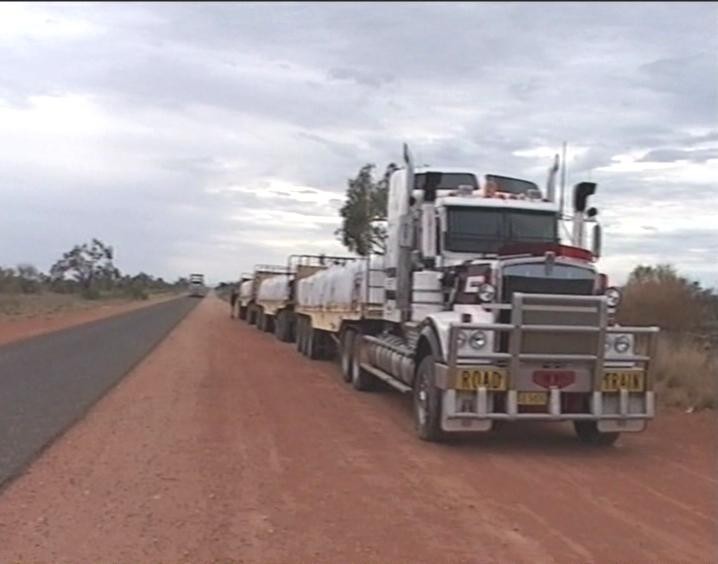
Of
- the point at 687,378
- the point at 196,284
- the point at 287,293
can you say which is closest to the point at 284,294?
the point at 287,293

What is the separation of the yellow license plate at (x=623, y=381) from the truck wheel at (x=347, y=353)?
7.81 m

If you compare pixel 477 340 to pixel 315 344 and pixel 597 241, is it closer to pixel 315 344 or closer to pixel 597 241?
pixel 597 241

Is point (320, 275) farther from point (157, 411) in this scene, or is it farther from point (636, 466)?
point (636, 466)

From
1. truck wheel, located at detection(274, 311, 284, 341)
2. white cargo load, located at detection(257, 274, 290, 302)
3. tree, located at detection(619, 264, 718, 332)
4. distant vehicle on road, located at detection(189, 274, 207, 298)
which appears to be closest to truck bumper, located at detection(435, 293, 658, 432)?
tree, located at detection(619, 264, 718, 332)

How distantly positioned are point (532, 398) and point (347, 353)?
8540mm

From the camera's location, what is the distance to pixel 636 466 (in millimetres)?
10812

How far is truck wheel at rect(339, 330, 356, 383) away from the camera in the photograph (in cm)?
1898

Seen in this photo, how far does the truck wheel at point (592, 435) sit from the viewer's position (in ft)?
39.3

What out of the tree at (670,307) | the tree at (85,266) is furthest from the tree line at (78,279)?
the tree at (670,307)

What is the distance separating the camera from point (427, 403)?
11758mm

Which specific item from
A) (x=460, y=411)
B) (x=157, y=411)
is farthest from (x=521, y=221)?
(x=157, y=411)

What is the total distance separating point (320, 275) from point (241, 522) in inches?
681

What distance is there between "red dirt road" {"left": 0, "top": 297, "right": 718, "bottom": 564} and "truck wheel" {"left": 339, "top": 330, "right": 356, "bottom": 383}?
4164mm

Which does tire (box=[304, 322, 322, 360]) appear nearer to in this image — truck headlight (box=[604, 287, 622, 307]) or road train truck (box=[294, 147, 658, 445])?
road train truck (box=[294, 147, 658, 445])
